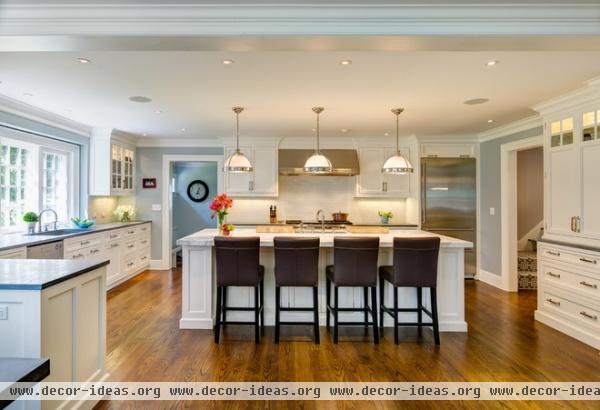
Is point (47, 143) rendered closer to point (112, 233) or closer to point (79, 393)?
point (112, 233)

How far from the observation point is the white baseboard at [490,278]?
513 centimetres

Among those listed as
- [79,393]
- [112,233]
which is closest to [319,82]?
[79,393]

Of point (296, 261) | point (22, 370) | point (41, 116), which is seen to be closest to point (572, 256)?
point (296, 261)

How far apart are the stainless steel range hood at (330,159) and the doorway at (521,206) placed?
91.0 inches

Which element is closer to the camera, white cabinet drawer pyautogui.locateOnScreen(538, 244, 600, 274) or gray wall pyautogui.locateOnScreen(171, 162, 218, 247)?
white cabinet drawer pyautogui.locateOnScreen(538, 244, 600, 274)

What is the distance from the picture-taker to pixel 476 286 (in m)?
5.22

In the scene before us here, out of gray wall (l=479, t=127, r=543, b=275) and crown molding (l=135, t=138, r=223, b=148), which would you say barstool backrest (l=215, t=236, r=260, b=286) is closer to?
crown molding (l=135, t=138, r=223, b=148)

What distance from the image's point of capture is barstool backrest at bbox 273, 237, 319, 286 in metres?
3.03

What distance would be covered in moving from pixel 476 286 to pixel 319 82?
4125mm

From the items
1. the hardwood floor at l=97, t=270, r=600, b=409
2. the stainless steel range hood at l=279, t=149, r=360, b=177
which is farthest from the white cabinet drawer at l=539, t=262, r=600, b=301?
the stainless steel range hood at l=279, t=149, r=360, b=177

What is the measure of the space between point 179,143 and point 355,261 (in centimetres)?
465

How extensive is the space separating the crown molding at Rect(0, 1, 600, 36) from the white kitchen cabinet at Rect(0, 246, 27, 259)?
1.92 m

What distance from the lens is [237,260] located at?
304 centimetres

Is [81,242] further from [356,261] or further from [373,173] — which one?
[373,173]
